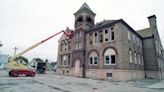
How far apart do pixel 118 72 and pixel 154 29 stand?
17932mm

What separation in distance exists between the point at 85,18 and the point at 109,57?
10842mm

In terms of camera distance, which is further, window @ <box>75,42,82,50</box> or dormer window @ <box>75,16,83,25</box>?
dormer window @ <box>75,16,83,25</box>

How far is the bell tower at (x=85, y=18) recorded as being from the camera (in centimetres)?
2903

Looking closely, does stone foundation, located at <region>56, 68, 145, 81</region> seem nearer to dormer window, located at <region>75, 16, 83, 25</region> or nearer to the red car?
the red car

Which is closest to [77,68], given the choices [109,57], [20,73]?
[109,57]

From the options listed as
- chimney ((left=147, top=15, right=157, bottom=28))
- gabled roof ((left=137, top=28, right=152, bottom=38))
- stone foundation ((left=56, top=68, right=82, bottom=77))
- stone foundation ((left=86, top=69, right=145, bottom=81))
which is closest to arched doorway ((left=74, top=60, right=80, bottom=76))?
stone foundation ((left=56, top=68, right=82, bottom=77))

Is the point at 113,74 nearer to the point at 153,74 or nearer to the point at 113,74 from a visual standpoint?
the point at 113,74

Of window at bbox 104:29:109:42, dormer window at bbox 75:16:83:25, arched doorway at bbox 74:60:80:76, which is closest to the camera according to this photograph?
window at bbox 104:29:109:42

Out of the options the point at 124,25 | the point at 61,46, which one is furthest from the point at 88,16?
the point at 61,46

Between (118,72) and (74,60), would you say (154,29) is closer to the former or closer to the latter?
(118,72)

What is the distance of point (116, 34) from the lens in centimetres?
2220

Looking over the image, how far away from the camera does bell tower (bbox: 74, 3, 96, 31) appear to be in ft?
95.2

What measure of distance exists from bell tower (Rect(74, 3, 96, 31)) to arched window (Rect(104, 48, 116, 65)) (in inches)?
325

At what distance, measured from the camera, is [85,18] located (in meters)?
29.2
